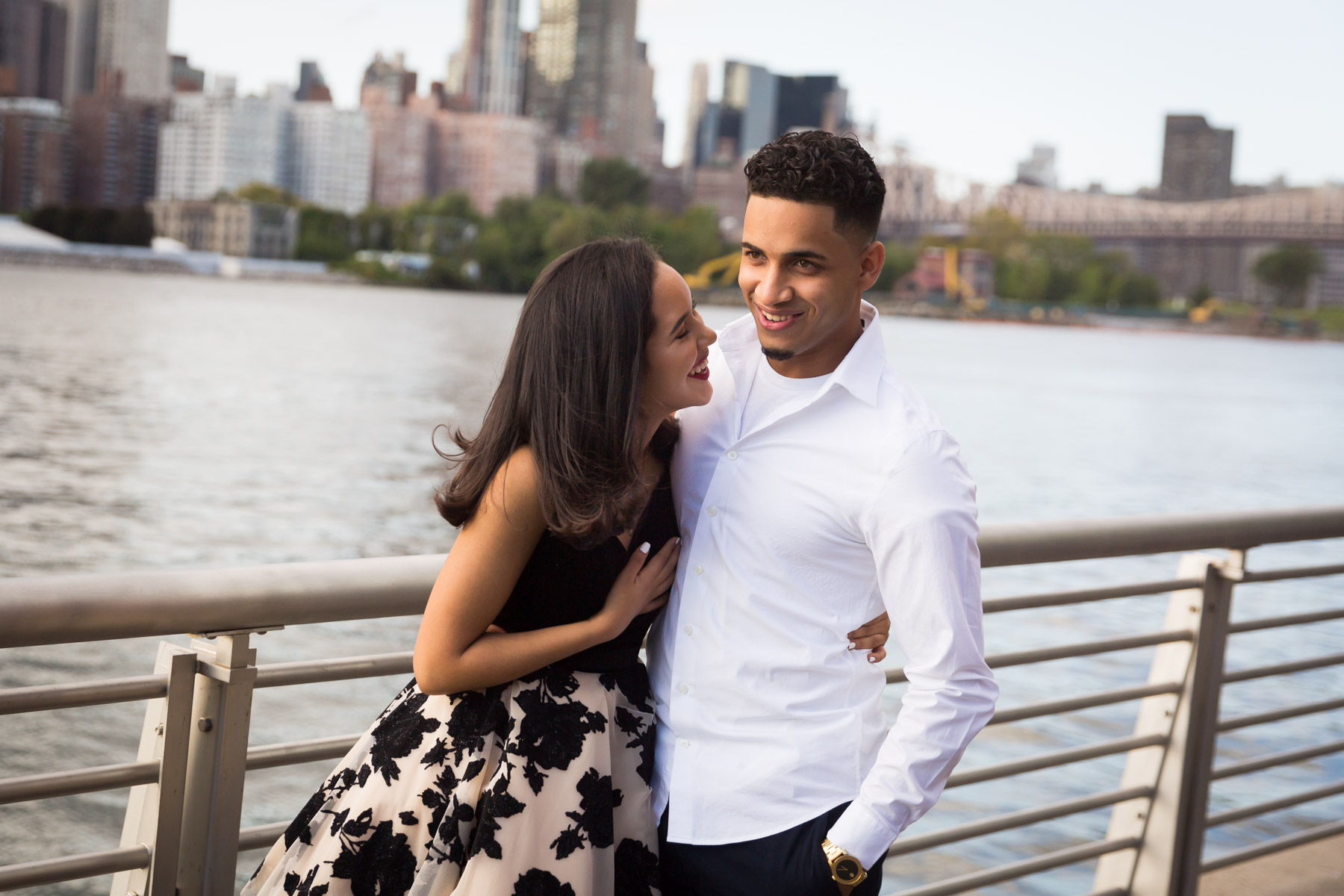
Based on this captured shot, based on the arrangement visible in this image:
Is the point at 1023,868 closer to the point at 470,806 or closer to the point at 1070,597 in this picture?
the point at 1070,597

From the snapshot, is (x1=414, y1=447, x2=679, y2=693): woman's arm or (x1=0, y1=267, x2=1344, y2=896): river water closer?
(x1=414, y1=447, x2=679, y2=693): woman's arm

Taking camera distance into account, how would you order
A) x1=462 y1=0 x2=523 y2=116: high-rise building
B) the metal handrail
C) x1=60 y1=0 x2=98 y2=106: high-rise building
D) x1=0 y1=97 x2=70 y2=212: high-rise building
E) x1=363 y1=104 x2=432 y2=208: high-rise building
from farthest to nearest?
1. x1=462 y1=0 x2=523 y2=116: high-rise building
2. x1=60 y1=0 x2=98 y2=106: high-rise building
3. x1=363 y1=104 x2=432 y2=208: high-rise building
4. x1=0 y1=97 x2=70 y2=212: high-rise building
5. the metal handrail

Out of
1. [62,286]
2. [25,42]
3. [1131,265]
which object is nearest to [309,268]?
[62,286]

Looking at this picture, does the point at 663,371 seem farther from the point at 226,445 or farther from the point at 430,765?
the point at 226,445

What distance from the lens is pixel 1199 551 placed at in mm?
2178

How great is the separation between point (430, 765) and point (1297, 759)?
187 cm

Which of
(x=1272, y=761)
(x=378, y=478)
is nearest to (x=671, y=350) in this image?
(x=1272, y=761)

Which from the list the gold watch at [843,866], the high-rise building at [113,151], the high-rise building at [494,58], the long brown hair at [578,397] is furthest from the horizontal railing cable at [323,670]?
the high-rise building at [494,58]

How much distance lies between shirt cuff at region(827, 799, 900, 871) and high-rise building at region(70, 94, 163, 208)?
8596 cm

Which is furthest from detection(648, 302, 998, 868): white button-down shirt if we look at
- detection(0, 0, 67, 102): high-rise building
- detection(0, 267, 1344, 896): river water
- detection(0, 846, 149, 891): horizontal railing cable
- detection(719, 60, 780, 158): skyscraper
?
detection(0, 0, 67, 102): high-rise building

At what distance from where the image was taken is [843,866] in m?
1.23

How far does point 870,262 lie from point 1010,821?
3.55ft

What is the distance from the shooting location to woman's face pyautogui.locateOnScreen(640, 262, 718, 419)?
4.19 feet

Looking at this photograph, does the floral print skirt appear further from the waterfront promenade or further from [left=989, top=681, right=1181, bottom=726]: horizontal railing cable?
the waterfront promenade
